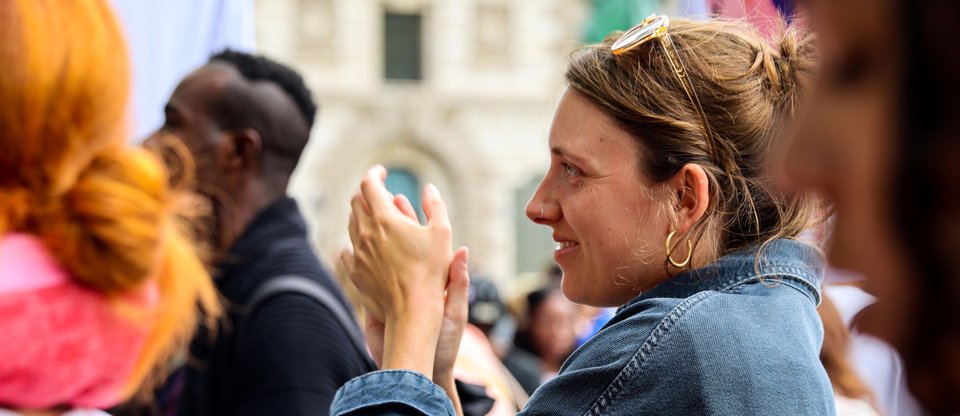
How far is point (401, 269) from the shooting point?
5.45ft

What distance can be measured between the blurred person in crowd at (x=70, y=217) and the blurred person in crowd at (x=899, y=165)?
2.86ft

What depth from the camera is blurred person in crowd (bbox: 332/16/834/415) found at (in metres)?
1.36

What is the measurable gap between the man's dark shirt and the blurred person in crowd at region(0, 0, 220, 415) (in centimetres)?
90

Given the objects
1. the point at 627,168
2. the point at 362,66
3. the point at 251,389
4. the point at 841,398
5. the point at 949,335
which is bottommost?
the point at 362,66

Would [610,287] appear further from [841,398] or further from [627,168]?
[841,398]

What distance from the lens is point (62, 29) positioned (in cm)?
117

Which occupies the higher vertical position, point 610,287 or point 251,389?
point 610,287

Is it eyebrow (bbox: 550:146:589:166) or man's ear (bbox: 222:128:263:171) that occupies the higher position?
eyebrow (bbox: 550:146:589:166)

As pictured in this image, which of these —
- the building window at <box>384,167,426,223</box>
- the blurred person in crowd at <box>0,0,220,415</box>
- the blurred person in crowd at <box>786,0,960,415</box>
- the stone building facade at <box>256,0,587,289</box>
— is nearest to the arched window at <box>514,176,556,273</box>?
the stone building facade at <box>256,0,587,289</box>

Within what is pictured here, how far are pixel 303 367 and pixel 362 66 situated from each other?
61.7 feet

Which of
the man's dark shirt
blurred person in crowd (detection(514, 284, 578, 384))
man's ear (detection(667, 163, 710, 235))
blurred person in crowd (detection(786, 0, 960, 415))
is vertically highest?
blurred person in crowd (detection(786, 0, 960, 415))

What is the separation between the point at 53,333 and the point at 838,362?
214cm

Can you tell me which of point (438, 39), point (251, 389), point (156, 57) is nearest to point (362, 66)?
point (438, 39)

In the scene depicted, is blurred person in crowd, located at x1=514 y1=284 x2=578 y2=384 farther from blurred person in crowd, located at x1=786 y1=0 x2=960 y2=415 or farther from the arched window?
the arched window
